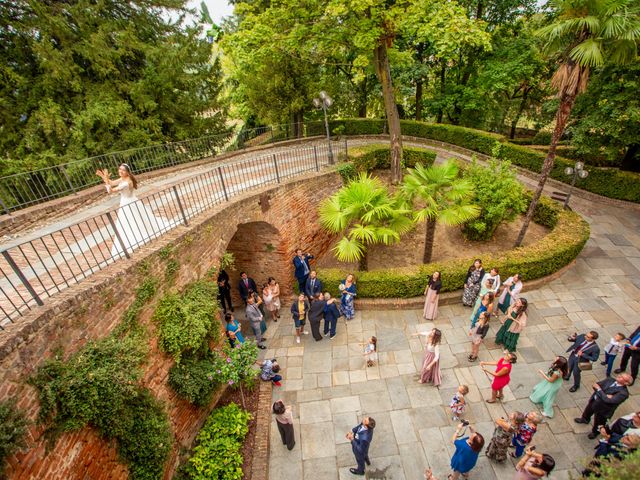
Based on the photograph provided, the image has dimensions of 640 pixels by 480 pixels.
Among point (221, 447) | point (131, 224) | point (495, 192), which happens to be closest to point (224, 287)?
point (131, 224)

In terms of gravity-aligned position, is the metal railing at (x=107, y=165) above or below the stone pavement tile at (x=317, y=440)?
above

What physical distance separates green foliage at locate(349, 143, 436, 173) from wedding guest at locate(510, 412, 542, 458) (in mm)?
11106

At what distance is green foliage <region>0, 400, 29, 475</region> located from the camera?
3.51 m

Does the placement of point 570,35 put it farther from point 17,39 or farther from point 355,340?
point 17,39

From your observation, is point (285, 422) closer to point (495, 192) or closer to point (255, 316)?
point (255, 316)

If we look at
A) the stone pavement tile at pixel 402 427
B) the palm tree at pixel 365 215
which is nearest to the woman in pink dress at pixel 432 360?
the stone pavement tile at pixel 402 427

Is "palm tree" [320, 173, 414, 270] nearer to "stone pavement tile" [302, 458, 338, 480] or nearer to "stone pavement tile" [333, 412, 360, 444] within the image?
"stone pavement tile" [333, 412, 360, 444]

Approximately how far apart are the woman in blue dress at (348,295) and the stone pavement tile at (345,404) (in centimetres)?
250

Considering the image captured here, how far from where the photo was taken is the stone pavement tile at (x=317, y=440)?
20.6 ft

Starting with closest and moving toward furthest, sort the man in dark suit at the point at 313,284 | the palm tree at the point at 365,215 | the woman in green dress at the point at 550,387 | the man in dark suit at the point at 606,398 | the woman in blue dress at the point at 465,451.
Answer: the woman in blue dress at the point at 465,451 → the man in dark suit at the point at 606,398 → the woman in green dress at the point at 550,387 → the palm tree at the point at 365,215 → the man in dark suit at the point at 313,284

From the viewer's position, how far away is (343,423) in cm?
675

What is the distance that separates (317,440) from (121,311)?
178 inches

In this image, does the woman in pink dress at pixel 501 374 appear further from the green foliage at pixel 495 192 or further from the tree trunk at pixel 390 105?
the tree trunk at pixel 390 105

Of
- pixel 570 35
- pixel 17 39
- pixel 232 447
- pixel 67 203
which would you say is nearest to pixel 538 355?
pixel 232 447
